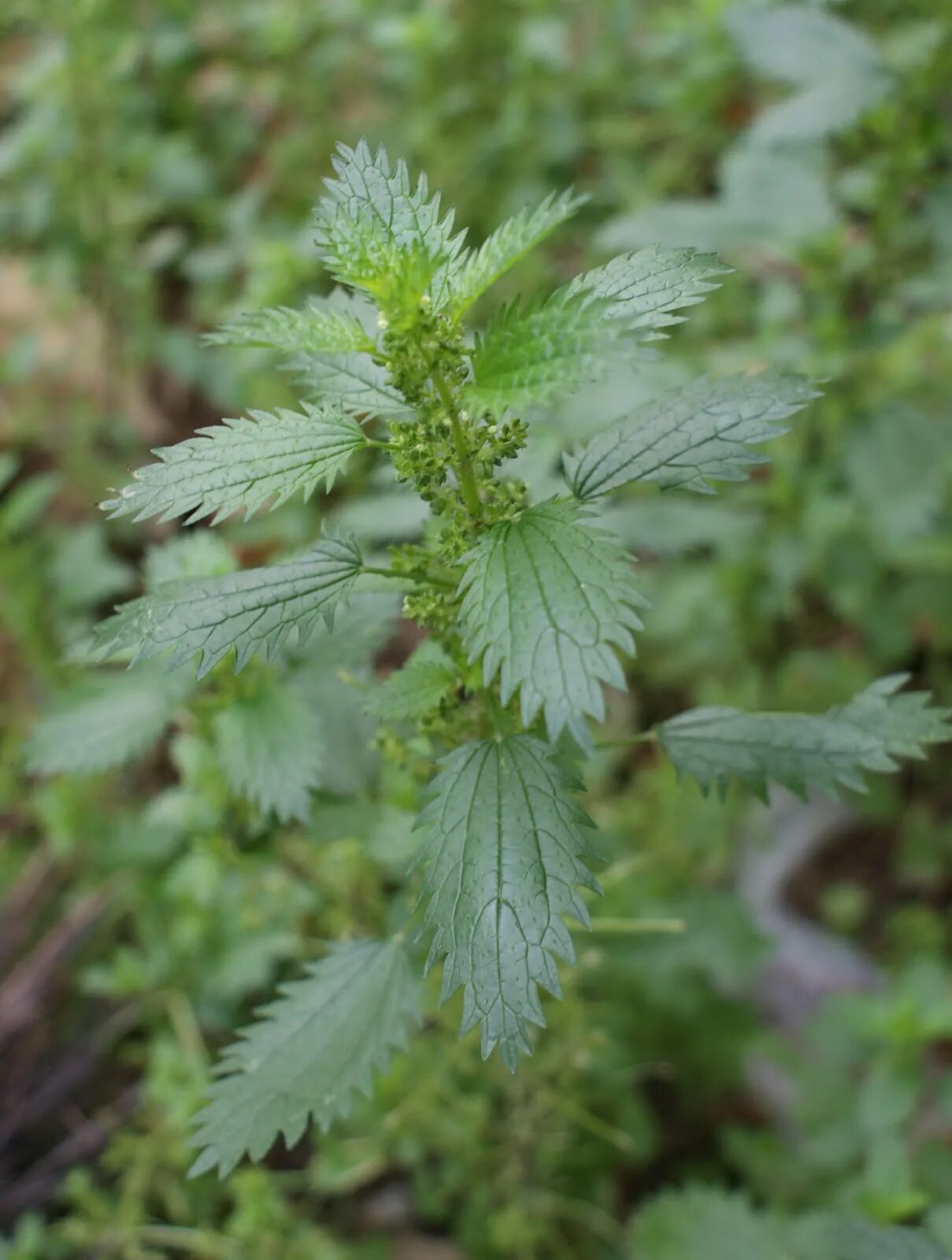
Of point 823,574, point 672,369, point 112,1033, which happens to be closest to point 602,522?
point 672,369

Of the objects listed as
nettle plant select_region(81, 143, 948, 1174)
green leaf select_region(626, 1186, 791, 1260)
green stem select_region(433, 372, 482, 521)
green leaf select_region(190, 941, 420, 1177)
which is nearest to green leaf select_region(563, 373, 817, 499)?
nettle plant select_region(81, 143, 948, 1174)

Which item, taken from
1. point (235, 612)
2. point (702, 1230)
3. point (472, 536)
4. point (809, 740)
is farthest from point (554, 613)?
point (702, 1230)

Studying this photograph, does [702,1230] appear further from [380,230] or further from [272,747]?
[380,230]

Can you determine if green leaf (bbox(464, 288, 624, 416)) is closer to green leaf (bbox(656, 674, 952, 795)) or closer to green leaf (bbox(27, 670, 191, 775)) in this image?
green leaf (bbox(656, 674, 952, 795))

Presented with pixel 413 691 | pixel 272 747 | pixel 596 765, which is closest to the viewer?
pixel 413 691

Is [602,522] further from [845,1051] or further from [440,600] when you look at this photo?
[845,1051]

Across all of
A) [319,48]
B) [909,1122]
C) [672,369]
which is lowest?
[909,1122]
